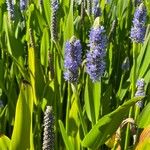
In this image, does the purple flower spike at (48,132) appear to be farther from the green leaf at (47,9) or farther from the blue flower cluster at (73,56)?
the green leaf at (47,9)

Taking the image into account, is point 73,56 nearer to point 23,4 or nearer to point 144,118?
point 144,118

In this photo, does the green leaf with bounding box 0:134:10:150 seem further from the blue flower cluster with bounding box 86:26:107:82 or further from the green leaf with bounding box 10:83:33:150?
the blue flower cluster with bounding box 86:26:107:82

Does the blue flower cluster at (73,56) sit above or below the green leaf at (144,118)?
above

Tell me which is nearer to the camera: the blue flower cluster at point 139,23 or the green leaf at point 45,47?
the blue flower cluster at point 139,23

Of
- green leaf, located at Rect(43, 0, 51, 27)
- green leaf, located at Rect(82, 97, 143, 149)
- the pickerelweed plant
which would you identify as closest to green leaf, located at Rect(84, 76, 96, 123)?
the pickerelweed plant

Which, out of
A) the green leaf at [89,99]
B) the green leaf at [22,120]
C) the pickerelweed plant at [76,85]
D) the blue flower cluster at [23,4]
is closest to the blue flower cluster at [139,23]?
the pickerelweed plant at [76,85]

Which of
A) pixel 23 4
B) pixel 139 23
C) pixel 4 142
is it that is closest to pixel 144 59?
pixel 139 23
